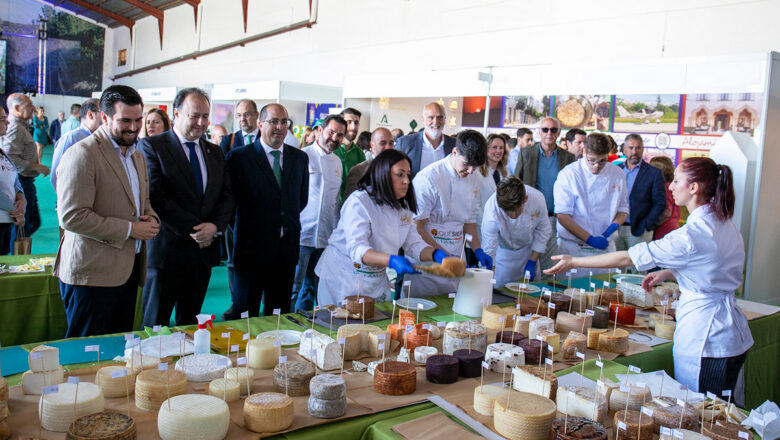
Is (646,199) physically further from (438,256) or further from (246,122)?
(246,122)

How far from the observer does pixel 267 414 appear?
4.37ft

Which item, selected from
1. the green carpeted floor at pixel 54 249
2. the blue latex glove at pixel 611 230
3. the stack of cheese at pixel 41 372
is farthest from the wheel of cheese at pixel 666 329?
the green carpeted floor at pixel 54 249

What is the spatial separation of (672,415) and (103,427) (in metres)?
1.39

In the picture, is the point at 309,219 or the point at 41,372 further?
the point at 309,219

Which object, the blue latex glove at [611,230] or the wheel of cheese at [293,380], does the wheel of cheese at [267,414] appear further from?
the blue latex glove at [611,230]

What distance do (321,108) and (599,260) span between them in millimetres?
9036

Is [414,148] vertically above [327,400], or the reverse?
[414,148]

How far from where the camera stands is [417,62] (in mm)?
10500

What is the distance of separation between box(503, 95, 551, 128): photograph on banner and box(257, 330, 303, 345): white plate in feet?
23.5

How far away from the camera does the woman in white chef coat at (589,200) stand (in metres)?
3.67

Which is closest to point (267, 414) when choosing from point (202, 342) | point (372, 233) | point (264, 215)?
point (202, 342)

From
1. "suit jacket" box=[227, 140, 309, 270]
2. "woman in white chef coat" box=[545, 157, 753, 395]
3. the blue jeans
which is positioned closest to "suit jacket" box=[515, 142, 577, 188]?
the blue jeans

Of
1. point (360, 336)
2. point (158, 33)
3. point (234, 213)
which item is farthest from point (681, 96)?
point (158, 33)

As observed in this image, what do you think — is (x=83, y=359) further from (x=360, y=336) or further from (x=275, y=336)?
(x=360, y=336)
